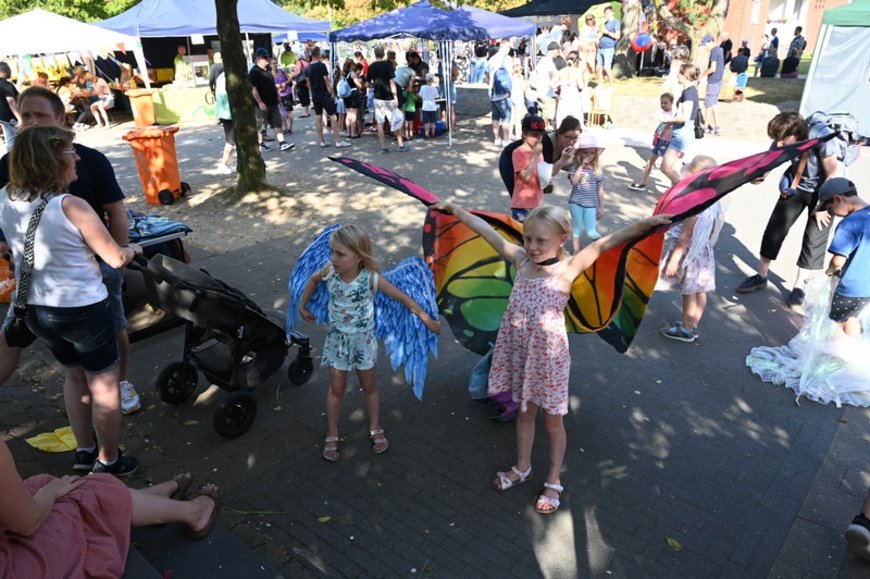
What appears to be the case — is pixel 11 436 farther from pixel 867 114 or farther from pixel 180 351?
pixel 867 114

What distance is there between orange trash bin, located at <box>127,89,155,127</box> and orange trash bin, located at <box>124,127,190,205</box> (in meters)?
9.01

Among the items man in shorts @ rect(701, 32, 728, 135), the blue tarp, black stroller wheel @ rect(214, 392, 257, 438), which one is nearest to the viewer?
black stroller wheel @ rect(214, 392, 257, 438)

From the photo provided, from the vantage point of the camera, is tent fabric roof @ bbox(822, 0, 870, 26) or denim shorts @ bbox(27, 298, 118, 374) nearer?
denim shorts @ bbox(27, 298, 118, 374)

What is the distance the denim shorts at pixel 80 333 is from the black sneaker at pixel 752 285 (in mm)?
5919

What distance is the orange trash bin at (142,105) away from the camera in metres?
17.0

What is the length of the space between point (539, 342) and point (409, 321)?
2.85 feet

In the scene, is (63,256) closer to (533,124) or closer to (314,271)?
(314,271)

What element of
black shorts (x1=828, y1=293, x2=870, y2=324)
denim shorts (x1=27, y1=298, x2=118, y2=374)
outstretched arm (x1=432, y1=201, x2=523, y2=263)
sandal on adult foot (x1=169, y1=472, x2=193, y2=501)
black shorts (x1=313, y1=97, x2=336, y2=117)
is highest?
outstretched arm (x1=432, y1=201, x2=523, y2=263)

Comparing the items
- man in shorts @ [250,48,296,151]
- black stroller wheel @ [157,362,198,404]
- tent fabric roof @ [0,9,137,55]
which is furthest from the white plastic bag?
black stroller wheel @ [157,362,198,404]

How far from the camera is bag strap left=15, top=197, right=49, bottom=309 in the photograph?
10.1 ft

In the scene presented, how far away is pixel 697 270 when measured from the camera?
17.0 feet

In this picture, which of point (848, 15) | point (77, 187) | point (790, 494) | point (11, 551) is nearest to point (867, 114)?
point (848, 15)

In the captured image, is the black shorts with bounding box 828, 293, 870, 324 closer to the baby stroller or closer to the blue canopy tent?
the baby stroller

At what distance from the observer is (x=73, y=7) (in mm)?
28234
